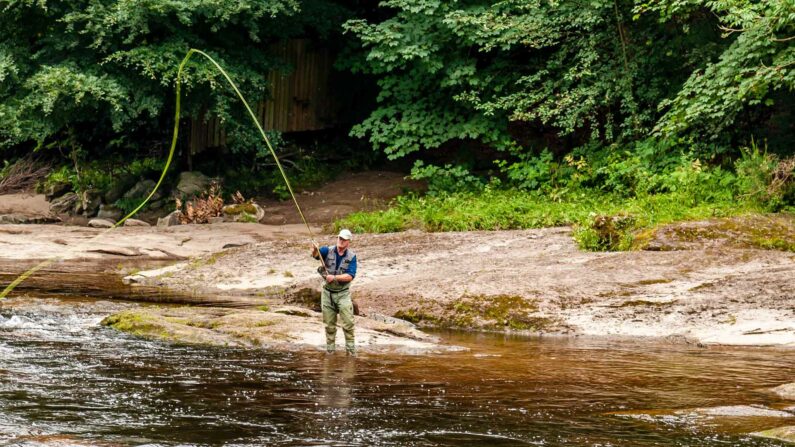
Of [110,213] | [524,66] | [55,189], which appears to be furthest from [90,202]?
[524,66]

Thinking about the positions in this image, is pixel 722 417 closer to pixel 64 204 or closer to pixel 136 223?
pixel 136 223

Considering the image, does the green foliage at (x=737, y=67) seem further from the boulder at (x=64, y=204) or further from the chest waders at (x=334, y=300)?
the boulder at (x=64, y=204)

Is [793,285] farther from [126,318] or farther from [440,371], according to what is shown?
[126,318]

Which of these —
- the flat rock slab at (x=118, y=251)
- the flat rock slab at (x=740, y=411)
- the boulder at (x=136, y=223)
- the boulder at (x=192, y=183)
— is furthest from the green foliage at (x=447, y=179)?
the flat rock slab at (x=740, y=411)

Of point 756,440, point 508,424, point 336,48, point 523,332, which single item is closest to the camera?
point 756,440

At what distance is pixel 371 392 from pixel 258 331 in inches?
107

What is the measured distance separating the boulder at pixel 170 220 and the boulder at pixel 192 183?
1.18 metres

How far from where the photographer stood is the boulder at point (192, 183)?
21156mm

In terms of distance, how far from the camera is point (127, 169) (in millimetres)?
22844

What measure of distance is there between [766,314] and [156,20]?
42.8 feet

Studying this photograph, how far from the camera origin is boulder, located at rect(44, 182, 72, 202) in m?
22.2

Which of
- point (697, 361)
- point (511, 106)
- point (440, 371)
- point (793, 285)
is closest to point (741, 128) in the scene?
point (511, 106)

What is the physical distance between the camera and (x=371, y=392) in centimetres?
804

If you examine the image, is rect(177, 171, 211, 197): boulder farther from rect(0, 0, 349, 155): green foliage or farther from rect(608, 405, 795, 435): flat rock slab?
rect(608, 405, 795, 435): flat rock slab
